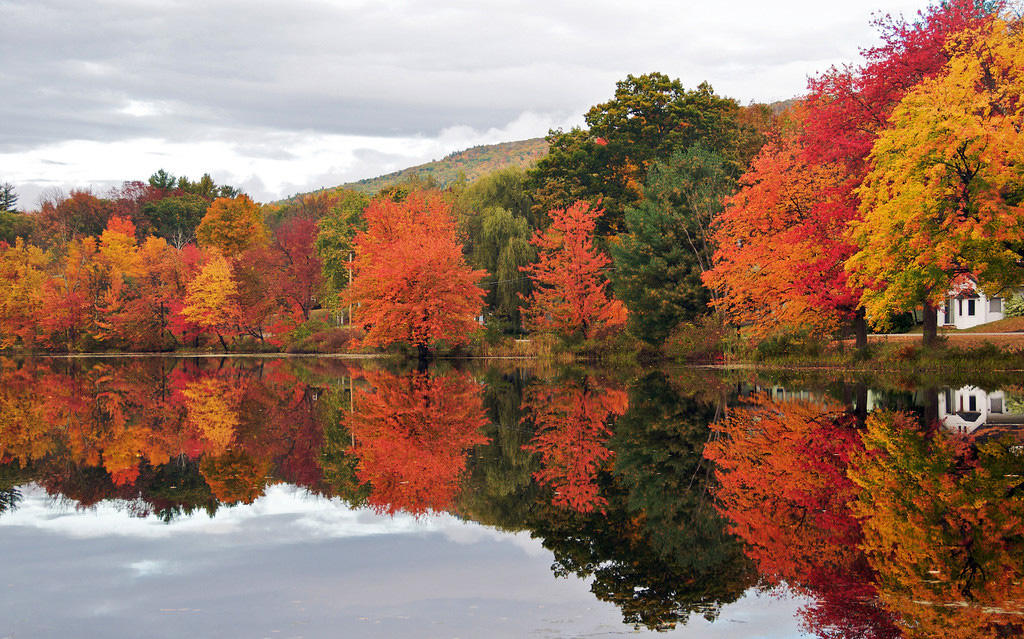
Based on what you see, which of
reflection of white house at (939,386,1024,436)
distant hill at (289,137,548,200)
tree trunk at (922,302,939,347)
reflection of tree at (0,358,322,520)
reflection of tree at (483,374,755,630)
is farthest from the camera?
distant hill at (289,137,548,200)

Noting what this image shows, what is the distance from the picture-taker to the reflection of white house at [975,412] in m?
14.6

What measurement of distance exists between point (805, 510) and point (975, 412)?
10741 millimetres

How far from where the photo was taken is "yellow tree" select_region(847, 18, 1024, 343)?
2147 cm

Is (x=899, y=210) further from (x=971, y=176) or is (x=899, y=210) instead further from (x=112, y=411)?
(x=112, y=411)

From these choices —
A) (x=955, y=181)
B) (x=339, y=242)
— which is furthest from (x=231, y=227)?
(x=955, y=181)

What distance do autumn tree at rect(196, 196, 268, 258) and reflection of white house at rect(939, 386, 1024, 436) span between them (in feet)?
283

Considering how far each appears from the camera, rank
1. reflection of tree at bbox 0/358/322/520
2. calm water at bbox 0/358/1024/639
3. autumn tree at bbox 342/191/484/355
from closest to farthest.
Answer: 1. calm water at bbox 0/358/1024/639
2. reflection of tree at bbox 0/358/322/520
3. autumn tree at bbox 342/191/484/355

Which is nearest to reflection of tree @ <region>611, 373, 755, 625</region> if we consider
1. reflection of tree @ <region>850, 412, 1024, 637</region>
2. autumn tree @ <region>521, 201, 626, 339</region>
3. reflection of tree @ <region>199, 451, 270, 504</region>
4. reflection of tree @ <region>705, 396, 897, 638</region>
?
reflection of tree @ <region>705, 396, 897, 638</region>

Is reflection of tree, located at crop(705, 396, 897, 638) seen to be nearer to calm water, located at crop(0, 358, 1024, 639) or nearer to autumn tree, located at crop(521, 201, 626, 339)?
calm water, located at crop(0, 358, 1024, 639)

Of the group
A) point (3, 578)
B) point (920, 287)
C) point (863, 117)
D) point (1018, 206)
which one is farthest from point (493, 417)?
point (863, 117)

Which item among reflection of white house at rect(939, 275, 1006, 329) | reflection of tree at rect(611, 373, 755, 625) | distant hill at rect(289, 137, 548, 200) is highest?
distant hill at rect(289, 137, 548, 200)

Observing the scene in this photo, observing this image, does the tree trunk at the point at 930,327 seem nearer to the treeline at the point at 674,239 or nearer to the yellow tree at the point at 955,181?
the treeline at the point at 674,239

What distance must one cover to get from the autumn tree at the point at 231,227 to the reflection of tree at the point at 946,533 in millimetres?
91315

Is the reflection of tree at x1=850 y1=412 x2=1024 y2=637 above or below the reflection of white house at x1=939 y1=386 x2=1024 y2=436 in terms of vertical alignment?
above
